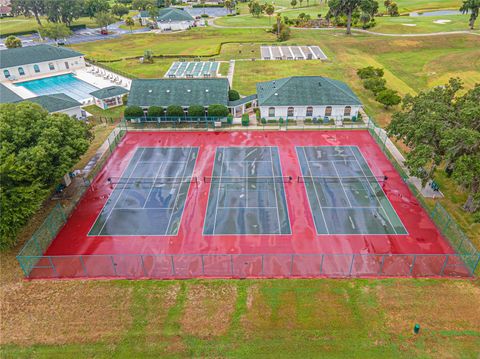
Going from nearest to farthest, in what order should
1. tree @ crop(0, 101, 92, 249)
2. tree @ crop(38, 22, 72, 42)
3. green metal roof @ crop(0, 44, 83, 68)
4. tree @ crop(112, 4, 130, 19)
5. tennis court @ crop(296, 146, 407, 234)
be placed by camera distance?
tree @ crop(0, 101, 92, 249)
tennis court @ crop(296, 146, 407, 234)
green metal roof @ crop(0, 44, 83, 68)
tree @ crop(38, 22, 72, 42)
tree @ crop(112, 4, 130, 19)

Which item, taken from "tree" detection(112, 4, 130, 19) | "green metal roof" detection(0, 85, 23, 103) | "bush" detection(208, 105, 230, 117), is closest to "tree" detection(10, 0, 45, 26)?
"tree" detection(112, 4, 130, 19)

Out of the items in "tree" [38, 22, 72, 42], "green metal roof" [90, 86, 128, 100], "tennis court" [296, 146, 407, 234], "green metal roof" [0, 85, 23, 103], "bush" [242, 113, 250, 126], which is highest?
"tree" [38, 22, 72, 42]

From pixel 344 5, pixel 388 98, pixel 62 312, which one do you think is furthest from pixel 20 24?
pixel 62 312

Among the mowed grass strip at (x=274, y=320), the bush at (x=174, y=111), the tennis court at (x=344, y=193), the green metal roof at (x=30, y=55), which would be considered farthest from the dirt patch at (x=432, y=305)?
the green metal roof at (x=30, y=55)

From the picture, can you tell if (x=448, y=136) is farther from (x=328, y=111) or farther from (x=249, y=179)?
(x=328, y=111)

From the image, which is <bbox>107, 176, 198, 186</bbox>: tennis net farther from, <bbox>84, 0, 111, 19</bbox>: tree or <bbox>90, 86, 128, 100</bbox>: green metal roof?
<bbox>84, 0, 111, 19</bbox>: tree
